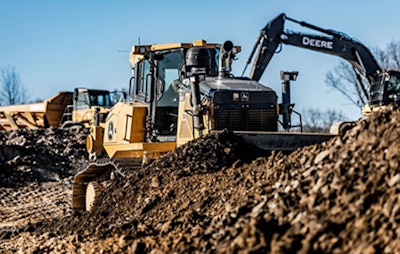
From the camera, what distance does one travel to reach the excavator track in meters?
10.9

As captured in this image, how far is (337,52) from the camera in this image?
1950cm

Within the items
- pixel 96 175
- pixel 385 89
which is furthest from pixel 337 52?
pixel 96 175

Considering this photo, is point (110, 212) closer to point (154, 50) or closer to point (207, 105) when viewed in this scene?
point (207, 105)

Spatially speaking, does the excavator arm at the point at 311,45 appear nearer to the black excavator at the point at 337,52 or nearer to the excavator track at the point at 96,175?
the black excavator at the point at 337,52

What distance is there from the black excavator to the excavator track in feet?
17.9

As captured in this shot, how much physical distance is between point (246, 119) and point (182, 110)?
1094mm

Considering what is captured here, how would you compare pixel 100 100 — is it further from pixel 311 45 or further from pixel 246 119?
pixel 246 119

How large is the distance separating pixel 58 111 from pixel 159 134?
20917 mm

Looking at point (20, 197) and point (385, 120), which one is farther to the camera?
point (20, 197)

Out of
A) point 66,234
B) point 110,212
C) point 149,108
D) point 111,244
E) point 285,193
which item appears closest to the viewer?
point 285,193

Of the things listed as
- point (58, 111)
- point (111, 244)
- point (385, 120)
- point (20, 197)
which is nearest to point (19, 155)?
point (20, 197)

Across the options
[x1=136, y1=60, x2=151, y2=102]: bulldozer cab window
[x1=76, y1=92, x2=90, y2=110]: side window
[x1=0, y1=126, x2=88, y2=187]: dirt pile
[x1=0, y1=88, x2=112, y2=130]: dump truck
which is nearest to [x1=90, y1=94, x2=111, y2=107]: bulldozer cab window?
[x1=0, y1=88, x2=112, y2=130]: dump truck

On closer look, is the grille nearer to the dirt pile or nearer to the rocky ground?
the rocky ground

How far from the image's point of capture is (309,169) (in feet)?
19.9
